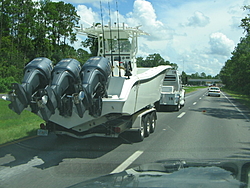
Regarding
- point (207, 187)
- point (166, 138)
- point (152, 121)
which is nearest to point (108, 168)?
point (207, 187)

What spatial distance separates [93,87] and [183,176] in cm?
353

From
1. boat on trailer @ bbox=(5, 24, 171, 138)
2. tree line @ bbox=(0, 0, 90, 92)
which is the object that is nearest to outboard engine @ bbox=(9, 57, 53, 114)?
boat on trailer @ bbox=(5, 24, 171, 138)

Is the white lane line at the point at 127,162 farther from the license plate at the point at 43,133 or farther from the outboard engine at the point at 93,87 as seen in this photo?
the license plate at the point at 43,133

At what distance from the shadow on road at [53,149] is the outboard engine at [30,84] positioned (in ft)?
4.29

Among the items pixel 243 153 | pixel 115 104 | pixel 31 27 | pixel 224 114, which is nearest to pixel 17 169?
pixel 115 104

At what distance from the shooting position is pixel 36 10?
48.2 metres

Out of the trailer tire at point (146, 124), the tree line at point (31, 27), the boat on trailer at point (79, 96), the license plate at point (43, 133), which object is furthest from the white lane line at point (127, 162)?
the tree line at point (31, 27)

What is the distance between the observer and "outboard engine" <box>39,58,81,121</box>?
631 centimetres

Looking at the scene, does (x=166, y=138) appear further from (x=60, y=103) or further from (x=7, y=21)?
(x=7, y=21)

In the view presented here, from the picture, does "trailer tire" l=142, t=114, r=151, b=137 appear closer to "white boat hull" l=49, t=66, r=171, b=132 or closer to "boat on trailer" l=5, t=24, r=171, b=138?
"boat on trailer" l=5, t=24, r=171, b=138

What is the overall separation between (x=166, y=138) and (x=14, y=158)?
4840mm

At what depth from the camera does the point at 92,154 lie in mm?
7414

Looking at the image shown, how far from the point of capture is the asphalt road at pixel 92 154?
5.63 m

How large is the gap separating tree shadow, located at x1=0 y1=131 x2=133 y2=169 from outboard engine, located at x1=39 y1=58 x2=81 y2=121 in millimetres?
1103
